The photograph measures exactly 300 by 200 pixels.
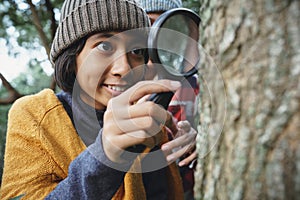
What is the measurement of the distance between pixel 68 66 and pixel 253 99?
3.70ft

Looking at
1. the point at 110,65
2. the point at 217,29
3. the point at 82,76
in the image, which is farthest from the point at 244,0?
the point at 82,76

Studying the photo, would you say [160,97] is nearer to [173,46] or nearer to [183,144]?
[173,46]

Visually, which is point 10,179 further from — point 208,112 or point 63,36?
point 208,112

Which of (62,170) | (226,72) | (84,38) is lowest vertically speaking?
(62,170)

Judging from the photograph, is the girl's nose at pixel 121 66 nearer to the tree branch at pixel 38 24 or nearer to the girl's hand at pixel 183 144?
the girl's hand at pixel 183 144

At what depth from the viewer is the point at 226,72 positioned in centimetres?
62

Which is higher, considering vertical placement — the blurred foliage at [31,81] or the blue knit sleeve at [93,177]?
the blue knit sleeve at [93,177]

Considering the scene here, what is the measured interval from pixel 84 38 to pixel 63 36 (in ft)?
0.39

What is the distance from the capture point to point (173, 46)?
104 centimetres

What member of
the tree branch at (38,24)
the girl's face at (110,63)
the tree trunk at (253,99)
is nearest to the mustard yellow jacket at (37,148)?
the girl's face at (110,63)

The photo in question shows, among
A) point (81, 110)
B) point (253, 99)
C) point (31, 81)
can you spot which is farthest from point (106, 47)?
point (31, 81)

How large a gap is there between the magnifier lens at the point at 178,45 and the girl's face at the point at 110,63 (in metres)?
0.33

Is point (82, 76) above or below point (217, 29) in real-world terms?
below

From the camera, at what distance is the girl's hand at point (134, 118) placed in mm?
870
